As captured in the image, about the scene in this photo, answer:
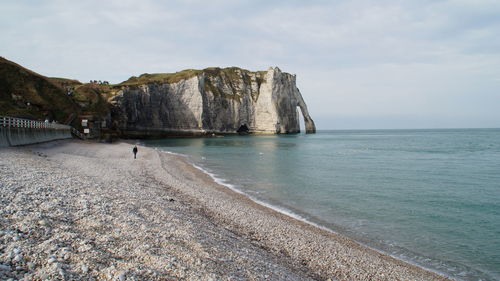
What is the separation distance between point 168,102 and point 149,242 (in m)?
106

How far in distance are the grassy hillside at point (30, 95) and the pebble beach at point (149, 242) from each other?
4472 centimetres

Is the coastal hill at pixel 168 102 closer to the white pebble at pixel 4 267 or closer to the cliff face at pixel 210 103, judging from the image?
the cliff face at pixel 210 103

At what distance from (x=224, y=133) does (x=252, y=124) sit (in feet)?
51.1

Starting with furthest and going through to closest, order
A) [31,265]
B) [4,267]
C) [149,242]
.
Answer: [149,242] → [31,265] → [4,267]

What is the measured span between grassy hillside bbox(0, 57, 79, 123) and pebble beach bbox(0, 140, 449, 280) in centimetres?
4472

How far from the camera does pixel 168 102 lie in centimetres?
10938

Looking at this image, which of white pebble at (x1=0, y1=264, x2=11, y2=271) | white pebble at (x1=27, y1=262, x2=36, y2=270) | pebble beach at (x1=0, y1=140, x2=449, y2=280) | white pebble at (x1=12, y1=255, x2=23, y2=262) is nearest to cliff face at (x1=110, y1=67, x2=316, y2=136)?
pebble beach at (x1=0, y1=140, x2=449, y2=280)

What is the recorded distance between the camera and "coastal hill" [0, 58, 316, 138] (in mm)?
55812

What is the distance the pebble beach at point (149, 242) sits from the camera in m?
5.68

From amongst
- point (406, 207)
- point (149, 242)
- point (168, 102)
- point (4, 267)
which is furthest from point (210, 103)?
point (4, 267)

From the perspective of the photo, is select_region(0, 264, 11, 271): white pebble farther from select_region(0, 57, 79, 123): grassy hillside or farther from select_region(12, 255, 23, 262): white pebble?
select_region(0, 57, 79, 123): grassy hillside

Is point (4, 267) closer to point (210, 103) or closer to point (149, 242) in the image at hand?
point (149, 242)

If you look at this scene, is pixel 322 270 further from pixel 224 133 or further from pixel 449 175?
pixel 224 133

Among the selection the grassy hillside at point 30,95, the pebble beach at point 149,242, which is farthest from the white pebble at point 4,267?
the grassy hillside at point 30,95
